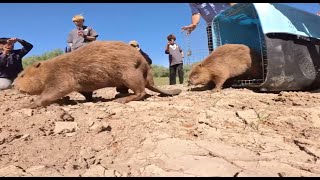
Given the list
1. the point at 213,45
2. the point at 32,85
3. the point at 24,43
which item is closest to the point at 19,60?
the point at 24,43

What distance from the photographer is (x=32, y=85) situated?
5250 mm

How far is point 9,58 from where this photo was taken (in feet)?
26.8

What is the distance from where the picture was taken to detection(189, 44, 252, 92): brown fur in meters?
7.02

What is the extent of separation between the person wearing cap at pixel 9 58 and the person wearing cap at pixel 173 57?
11.8ft

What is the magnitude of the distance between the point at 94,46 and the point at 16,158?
2430 mm

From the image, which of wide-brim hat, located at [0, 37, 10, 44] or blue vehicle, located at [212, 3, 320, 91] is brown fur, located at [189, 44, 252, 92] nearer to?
blue vehicle, located at [212, 3, 320, 91]

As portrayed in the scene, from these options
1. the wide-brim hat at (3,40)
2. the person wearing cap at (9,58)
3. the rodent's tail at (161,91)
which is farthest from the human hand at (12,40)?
the rodent's tail at (161,91)

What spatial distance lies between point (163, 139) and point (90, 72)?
6.83 ft

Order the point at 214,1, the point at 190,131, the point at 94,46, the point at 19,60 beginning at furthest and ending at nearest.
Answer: the point at 19,60 → the point at 214,1 → the point at 94,46 → the point at 190,131

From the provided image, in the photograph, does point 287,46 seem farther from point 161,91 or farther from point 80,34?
point 80,34

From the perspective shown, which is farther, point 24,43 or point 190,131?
point 24,43

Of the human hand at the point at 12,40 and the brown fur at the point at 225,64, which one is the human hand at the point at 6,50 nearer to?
the human hand at the point at 12,40

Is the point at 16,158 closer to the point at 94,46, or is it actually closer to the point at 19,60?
the point at 94,46

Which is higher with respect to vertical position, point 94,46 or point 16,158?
point 94,46
